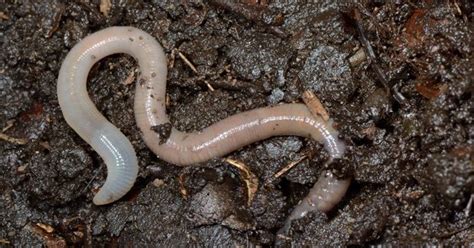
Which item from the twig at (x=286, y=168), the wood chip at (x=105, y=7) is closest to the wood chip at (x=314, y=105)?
the twig at (x=286, y=168)

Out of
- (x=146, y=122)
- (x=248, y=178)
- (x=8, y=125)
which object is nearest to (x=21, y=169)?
(x=8, y=125)

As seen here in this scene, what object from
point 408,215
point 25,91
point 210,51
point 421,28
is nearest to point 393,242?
point 408,215

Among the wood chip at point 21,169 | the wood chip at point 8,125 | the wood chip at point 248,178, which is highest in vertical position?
the wood chip at point 248,178

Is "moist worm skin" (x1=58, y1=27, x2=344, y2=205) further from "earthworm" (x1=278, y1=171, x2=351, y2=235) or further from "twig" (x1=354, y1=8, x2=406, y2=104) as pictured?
"twig" (x1=354, y1=8, x2=406, y2=104)

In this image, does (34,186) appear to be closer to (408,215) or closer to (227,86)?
(227,86)

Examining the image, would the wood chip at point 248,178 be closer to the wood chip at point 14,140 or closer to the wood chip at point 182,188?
the wood chip at point 182,188

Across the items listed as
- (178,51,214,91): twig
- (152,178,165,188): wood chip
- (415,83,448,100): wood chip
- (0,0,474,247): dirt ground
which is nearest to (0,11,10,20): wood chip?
(0,0,474,247): dirt ground
